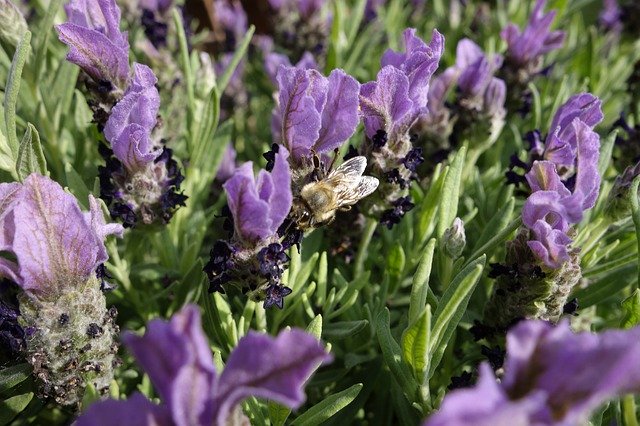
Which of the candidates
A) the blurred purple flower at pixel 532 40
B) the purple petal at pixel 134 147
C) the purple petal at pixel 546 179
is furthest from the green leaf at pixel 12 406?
the blurred purple flower at pixel 532 40

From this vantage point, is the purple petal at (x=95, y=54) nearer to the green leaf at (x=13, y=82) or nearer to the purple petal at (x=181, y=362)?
the green leaf at (x=13, y=82)

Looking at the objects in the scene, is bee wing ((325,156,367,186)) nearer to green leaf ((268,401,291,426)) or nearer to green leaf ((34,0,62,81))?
green leaf ((268,401,291,426))

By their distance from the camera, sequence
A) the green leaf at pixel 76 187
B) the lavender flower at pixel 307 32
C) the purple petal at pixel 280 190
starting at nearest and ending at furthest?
the purple petal at pixel 280 190, the green leaf at pixel 76 187, the lavender flower at pixel 307 32

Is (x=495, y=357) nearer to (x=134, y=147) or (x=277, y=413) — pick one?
(x=277, y=413)

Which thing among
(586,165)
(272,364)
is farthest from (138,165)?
(586,165)

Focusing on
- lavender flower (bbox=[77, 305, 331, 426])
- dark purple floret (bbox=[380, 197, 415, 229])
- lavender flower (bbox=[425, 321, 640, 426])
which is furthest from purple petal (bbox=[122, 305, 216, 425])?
dark purple floret (bbox=[380, 197, 415, 229])

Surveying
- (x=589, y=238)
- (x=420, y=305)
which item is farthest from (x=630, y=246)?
(x=420, y=305)

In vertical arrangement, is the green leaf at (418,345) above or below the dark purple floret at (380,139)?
below
